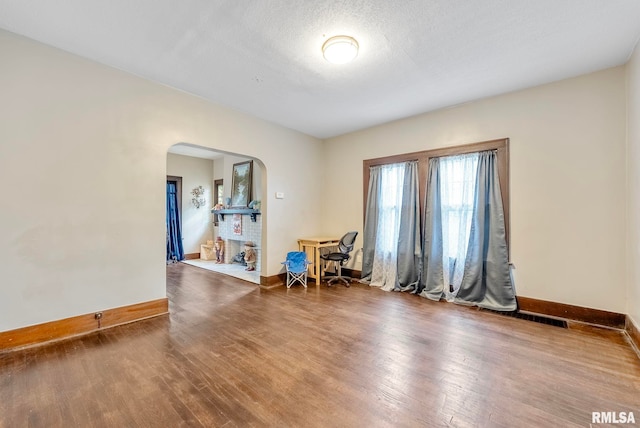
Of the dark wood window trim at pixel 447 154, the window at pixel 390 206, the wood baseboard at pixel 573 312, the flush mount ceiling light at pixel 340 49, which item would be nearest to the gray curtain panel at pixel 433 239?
the dark wood window trim at pixel 447 154

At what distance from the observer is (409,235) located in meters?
4.13

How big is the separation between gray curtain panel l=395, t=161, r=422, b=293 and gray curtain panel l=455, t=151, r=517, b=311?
2.31 feet

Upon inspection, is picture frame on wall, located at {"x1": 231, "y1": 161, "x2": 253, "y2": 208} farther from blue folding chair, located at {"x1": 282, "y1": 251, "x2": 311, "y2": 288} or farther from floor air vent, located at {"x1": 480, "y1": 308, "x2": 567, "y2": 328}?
floor air vent, located at {"x1": 480, "y1": 308, "x2": 567, "y2": 328}

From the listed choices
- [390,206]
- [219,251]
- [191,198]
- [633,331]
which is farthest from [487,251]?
[191,198]

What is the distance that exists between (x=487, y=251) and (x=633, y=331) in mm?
1381

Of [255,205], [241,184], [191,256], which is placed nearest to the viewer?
[255,205]

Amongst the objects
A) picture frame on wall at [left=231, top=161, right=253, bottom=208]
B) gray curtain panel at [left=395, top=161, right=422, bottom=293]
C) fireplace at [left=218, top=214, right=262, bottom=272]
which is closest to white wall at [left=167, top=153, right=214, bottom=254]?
fireplace at [left=218, top=214, right=262, bottom=272]

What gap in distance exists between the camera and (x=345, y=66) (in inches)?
107

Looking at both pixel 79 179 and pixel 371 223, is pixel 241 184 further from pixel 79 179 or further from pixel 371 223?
pixel 79 179

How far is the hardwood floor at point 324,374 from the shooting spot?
1557mm

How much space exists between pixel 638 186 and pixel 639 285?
2.94ft

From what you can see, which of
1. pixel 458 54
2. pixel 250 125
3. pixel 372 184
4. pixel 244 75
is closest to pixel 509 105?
pixel 458 54

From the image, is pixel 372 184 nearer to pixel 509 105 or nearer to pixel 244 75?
pixel 509 105

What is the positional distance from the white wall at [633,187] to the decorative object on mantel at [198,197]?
8.10m
